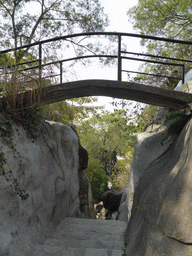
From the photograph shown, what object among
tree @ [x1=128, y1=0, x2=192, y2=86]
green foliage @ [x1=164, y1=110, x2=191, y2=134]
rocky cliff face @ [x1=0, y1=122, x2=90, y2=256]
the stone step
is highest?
tree @ [x1=128, y1=0, x2=192, y2=86]

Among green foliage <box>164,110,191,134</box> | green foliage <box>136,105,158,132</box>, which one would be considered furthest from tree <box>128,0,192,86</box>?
green foliage <box>164,110,191,134</box>

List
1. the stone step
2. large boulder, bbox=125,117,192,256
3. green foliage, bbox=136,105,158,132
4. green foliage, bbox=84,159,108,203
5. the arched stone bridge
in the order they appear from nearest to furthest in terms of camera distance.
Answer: large boulder, bbox=125,117,192,256, the stone step, the arched stone bridge, green foliage, bbox=136,105,158,132, green foliage, bbox=84,159,108,203

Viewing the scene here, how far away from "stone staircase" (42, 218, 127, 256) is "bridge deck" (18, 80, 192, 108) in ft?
10.0

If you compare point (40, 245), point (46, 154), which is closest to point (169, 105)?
point (46, 154)

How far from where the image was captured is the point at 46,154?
4.91 m

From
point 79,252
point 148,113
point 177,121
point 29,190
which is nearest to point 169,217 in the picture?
point 79,252

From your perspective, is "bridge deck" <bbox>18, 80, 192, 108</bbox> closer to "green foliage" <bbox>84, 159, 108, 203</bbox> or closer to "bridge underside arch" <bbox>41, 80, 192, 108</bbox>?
"bridge underside arch" <bbox>41, 80, 192, 108</bbox>

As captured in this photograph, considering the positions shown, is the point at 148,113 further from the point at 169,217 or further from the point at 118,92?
the point at 169,217

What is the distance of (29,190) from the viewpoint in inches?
155

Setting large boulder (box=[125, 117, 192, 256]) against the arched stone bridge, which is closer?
large boulder (box=[125, 117, 192, 256])

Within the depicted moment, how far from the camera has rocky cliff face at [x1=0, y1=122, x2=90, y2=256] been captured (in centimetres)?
318

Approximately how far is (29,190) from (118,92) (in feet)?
10.0

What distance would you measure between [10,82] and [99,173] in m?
12.8

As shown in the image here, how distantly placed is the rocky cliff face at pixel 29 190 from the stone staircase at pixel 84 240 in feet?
0.78
